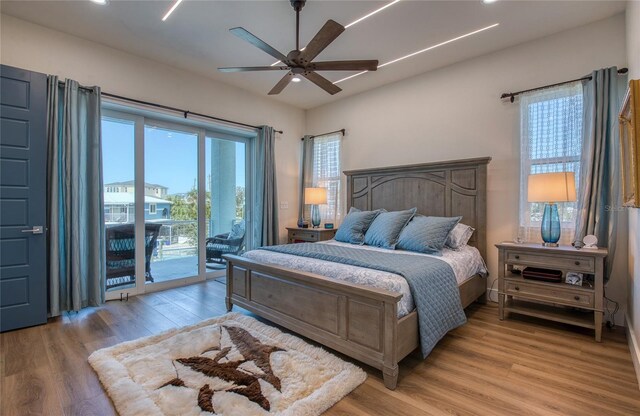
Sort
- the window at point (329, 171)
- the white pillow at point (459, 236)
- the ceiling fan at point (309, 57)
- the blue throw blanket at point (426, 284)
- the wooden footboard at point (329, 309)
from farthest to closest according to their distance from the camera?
the window at point (329, 171) < the white pillow at point (459, 236) < the ceiling fan at point (309, 57) < the blue throw blanket at point (426, 284) < the wooden footboard at point (329, 309)

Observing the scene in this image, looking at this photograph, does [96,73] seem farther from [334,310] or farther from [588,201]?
[588,201]

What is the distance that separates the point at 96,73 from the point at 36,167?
124 centimetres

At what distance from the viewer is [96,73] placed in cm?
335

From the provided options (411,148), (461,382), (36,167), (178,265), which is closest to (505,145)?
(411,148)

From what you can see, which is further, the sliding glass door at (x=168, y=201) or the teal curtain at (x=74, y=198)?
the sliding glass door at (x=168, y=201)

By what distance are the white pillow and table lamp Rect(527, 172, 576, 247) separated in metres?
0.71

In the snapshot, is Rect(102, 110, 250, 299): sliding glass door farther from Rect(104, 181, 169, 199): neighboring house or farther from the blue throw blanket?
the blue throw blanket

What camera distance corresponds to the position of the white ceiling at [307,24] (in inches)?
106

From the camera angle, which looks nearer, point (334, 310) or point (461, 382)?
point (461, 382)

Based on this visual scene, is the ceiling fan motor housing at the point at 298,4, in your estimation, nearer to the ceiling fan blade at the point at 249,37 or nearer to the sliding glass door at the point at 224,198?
the ceiling fan blade at the point at 249,37

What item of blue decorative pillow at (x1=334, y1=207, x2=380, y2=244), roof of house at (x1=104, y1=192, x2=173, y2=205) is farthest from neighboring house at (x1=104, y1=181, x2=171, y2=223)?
blue decorative pillow at (x1=334, y1=207, x2=380, y2=244)

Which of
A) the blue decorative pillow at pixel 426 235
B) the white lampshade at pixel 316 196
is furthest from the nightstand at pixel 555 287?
the white lampshade at pixel 316 196

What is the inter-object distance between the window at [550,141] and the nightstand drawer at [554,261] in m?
0.50

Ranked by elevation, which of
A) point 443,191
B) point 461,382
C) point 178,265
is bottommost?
point 461,382
